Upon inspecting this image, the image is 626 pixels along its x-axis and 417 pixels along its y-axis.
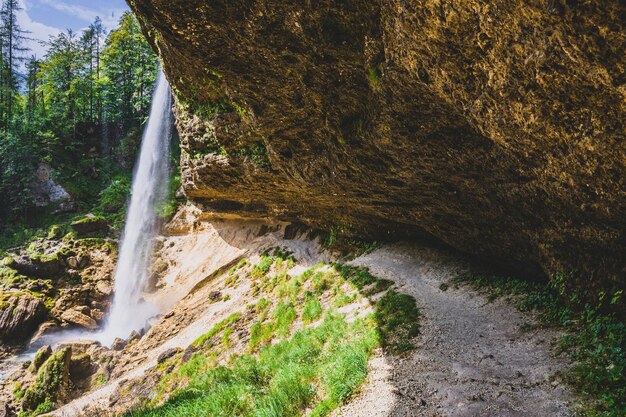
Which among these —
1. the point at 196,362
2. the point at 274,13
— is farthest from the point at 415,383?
the point at 196,362

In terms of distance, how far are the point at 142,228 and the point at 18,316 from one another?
898 cm

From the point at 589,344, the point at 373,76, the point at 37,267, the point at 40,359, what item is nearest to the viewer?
the point at 589,344

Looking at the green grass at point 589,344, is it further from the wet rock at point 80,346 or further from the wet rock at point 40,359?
the wet rock at point 40,359

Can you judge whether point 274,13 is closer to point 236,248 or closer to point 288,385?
point 288,385

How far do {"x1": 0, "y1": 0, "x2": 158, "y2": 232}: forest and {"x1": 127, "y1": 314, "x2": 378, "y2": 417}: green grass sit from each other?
103 feet

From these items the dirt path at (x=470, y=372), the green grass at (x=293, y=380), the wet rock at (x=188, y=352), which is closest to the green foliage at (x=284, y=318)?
the green grass at (x=293, y=380)

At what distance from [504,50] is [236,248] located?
19.8 metres

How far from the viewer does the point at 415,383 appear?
5.85 metres

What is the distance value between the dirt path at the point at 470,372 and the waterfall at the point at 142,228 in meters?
19.3

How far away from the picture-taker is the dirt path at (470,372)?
4.93 m

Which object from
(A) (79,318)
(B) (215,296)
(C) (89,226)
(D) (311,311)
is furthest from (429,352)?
(C) (89,226)

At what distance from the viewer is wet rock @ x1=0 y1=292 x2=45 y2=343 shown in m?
20.7

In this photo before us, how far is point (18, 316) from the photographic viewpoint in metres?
21.1

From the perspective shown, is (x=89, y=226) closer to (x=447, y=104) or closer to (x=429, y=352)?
(x=429, y=352)
